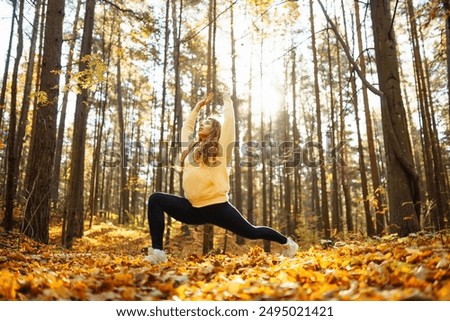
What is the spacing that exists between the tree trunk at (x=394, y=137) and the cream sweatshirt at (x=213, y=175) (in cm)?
218

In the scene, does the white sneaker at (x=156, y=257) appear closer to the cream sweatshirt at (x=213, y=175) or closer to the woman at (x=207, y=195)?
the woman at (x=207, y=195)

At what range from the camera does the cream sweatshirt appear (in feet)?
12.6

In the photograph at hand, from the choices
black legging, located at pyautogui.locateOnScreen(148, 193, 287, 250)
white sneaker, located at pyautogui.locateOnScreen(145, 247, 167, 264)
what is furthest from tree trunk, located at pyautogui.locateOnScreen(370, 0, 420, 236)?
white sneaker, located at pyautogui.locateOnScreen(145, 247, 167, 264)

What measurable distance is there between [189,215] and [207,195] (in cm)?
33

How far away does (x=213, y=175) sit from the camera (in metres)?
3.88

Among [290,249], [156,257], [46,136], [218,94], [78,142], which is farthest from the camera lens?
[218,94]

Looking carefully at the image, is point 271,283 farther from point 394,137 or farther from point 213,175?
point 394,137

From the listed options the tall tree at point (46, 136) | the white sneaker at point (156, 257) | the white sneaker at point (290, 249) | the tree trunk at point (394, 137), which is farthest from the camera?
the tall tree at point (46, 136)

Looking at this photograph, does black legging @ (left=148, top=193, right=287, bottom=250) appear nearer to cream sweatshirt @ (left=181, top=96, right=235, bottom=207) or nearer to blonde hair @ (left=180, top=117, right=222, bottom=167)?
cream sweatshirt @ (left=181, top=96, right=235, bottom=207)

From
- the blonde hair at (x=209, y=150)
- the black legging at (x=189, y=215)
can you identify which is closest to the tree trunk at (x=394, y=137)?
the black legging at (x=189, y=215)

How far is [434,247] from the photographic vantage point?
3109 millimetres

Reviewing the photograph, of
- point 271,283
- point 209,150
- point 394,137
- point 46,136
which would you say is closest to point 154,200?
point 209,150

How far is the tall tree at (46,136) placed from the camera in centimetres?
671

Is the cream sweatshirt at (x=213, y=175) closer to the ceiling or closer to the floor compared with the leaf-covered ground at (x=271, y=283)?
closer to the ceiling
